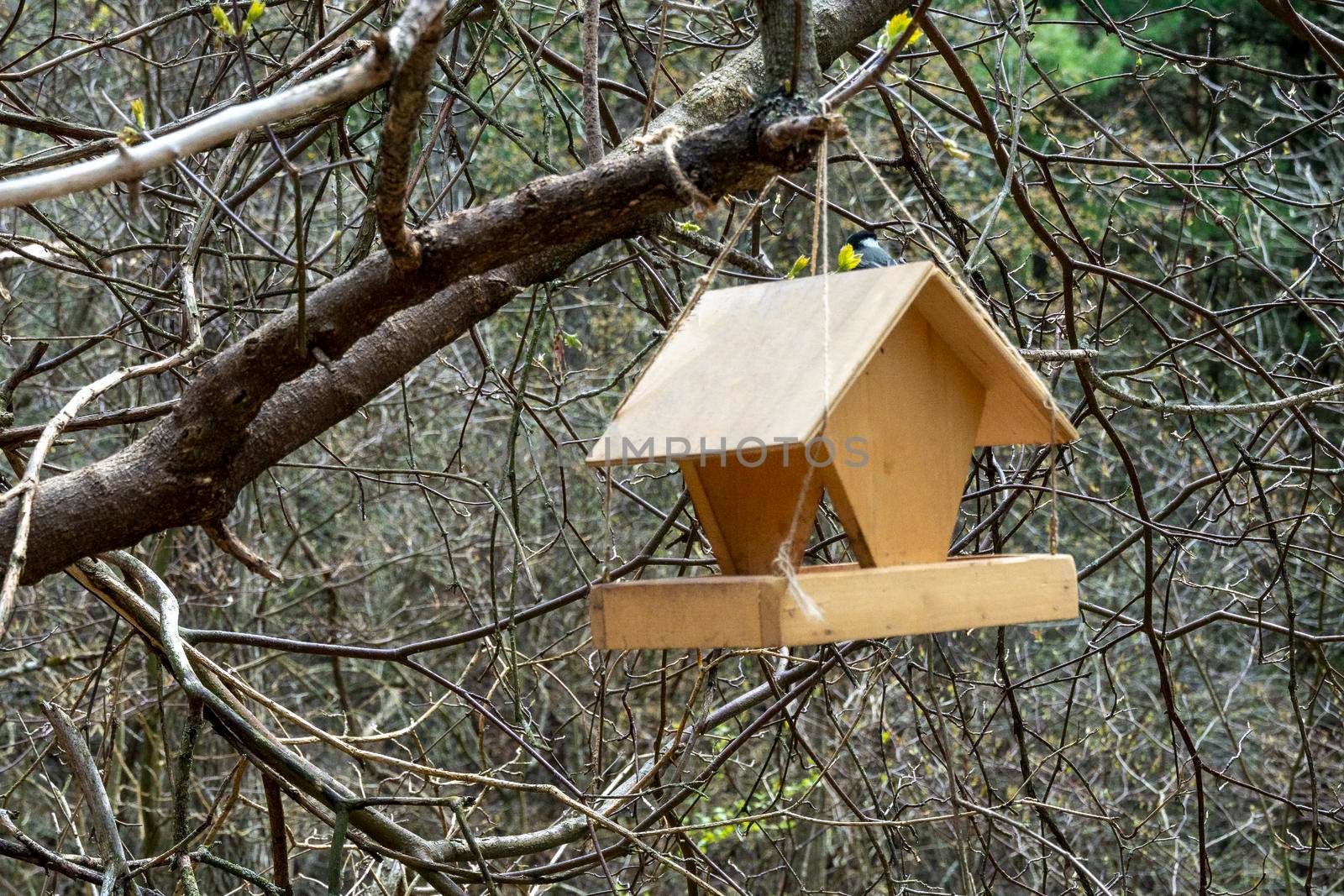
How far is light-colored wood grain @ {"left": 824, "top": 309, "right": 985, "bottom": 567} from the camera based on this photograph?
1606 millimetres

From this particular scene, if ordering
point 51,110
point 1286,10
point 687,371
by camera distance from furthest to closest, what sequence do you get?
point 51,110 < point 1286,10 < point 687,371

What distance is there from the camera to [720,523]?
5.78 feet

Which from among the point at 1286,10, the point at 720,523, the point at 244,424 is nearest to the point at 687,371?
the point at 720,523

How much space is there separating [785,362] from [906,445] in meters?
0.26

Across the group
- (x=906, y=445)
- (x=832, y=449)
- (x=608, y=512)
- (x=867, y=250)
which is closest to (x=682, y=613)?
(x=608, y=512)

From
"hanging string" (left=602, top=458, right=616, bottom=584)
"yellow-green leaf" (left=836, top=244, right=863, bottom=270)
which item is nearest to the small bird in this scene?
"yellow-green leaf" (left=836, top=244, right=863, bottom=270)

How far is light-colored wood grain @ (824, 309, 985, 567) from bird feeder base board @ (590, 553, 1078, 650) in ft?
0.23

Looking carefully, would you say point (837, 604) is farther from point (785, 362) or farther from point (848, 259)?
point (848, 259)

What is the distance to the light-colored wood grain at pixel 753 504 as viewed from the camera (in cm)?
162

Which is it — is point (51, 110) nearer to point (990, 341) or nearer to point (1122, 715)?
point (990, 341)

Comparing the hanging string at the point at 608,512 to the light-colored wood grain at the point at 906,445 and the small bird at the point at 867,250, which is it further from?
the small bird at the point at 867,250

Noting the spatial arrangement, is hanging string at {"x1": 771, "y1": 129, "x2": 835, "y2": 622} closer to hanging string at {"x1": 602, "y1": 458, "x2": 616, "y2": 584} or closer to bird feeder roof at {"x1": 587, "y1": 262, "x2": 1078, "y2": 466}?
bird feeder roof at {"x1": 587, "y1": 262, "x2": 1078, "y2": 466}

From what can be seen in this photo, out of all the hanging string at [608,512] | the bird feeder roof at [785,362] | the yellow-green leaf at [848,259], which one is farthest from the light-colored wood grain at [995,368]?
the hanging string at [608,512]

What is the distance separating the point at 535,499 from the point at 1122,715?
3327mm
